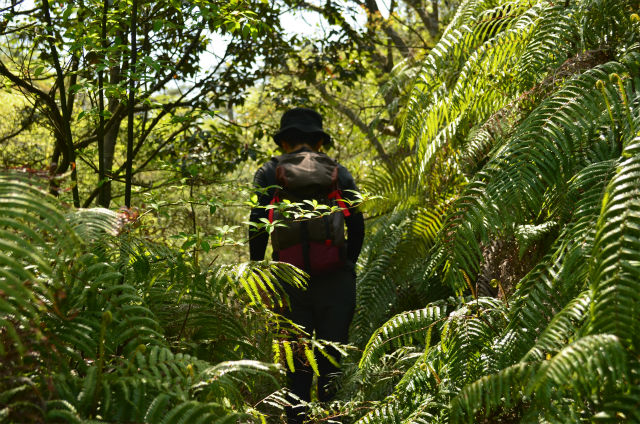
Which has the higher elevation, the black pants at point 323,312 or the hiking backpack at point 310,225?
the hiking backpack at point 310,225

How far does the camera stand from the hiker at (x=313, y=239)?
3373 millimetres

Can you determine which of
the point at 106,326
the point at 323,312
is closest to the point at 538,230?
the point at 323,312

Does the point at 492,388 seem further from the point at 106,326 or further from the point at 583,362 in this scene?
the point at 106,326

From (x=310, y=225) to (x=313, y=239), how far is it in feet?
0.27

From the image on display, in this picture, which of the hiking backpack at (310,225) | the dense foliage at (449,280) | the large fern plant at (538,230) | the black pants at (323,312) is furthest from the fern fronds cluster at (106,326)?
the black pants at (323,312)

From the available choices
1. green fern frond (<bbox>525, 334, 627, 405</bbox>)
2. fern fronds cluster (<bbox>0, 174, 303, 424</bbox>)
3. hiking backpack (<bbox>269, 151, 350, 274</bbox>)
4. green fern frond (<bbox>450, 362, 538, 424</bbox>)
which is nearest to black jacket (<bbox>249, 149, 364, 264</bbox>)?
hiking backpack (<bbox>269, 151, 350, 274</bbox>)

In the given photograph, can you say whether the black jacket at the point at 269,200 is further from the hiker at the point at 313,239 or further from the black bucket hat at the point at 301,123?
the black bucket hat at the point at 301,123

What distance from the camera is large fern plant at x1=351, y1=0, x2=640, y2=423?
154 centimetres

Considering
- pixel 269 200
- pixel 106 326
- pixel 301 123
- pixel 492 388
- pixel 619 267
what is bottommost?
pixel 492 388

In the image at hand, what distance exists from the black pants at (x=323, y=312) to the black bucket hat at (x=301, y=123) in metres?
0.89

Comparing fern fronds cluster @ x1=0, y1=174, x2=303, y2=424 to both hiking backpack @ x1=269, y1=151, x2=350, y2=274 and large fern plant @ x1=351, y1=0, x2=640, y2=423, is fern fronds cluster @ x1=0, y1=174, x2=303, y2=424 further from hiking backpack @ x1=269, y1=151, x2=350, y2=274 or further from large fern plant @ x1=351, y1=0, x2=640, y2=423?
hiking backpack @ x1=269, y1=151, x2=350, y2=274

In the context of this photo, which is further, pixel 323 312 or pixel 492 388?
pixel 323 312

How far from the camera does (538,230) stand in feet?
10.0

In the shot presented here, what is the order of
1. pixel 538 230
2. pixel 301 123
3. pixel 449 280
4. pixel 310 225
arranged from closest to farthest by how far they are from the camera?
pixel 449 280 → pixel 538 230 → pixel 310 225 → pixel 301 123
